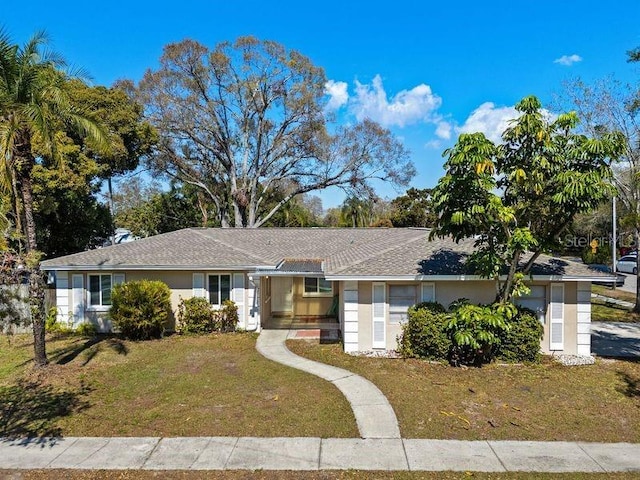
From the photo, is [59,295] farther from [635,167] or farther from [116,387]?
[635,167]

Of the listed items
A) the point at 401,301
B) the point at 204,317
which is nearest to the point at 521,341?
the point at 401,301

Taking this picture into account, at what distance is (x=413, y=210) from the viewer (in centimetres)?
4038

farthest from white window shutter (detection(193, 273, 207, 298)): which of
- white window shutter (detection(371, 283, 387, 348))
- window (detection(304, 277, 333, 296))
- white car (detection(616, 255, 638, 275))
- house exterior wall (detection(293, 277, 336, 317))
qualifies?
white car (detection(616, 255, 638, 275))

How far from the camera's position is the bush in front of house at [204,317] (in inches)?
586

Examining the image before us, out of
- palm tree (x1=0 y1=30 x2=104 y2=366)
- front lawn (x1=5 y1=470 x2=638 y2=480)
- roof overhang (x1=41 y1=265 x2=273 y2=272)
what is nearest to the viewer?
front lawn (x1=5 y1=470 x2=638 y2=480)

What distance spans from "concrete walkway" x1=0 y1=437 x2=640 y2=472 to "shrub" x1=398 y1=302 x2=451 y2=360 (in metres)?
4.31

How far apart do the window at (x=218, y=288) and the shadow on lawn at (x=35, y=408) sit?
609 centimetres

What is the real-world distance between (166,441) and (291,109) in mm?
30543

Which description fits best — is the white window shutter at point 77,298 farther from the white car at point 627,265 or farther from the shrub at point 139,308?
the white car at point 627,265

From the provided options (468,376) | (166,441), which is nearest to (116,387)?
(166,441)

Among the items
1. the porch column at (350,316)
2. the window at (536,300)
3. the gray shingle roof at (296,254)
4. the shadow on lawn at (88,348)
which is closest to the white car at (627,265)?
the gray shingle roof at (296,254)

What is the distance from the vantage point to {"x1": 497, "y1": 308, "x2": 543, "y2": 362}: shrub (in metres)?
11.4

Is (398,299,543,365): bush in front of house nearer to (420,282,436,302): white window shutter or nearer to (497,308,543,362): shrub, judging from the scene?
(497,308,543,362): shrub

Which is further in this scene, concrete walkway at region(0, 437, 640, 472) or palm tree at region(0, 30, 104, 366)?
palm tree at region(0, 30, 104, 366)
